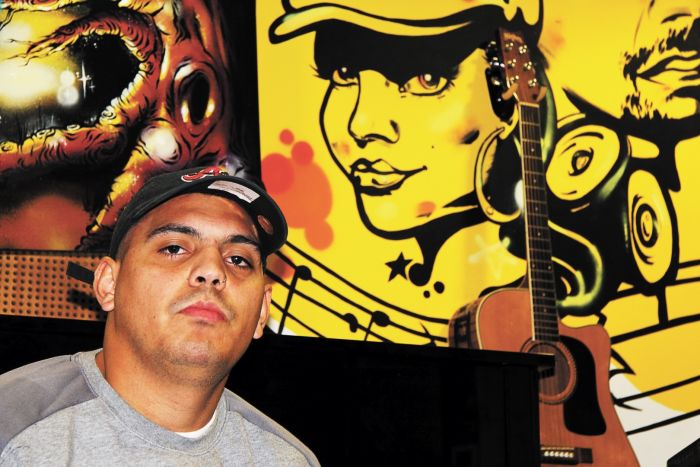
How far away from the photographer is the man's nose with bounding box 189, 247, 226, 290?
1.72 metres

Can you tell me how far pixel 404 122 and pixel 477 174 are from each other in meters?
0.38

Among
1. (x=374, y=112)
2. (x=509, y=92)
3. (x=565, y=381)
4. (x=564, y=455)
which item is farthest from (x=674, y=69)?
(x=564, y=455)

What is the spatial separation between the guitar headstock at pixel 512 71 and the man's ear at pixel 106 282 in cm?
227

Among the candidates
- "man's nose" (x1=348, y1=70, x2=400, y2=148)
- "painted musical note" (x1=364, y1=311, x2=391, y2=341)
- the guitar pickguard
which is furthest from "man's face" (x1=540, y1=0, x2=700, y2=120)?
"painted musical note" (x1=364, y1=311, x2=391, y2=341)

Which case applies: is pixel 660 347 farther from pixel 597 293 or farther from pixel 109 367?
pixel 109 367

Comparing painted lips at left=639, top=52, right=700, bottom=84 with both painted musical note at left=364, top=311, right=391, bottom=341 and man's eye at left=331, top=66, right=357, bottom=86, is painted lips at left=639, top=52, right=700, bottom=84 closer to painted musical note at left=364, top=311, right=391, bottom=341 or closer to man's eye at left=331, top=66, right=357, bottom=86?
man's eye at left=331, top=66, right=357, bottom=86

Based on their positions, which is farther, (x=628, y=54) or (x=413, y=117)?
(x=628, y=54)

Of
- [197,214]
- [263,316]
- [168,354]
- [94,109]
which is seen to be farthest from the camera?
[94,109]

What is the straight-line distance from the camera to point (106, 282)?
181 centimetres

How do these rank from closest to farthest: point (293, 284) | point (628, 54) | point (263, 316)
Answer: point (263, 316), point (293, 284), point (628, 54)

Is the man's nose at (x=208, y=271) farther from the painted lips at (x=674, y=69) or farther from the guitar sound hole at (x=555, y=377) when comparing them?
the painted lips at (x=674, y=69)

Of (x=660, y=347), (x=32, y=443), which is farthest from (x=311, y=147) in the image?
(x=32, y=443)

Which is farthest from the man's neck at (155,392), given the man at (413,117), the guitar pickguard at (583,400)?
the man at (413,117)

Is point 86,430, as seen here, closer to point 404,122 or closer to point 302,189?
point 302,189
